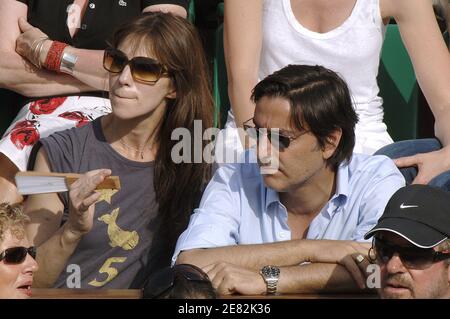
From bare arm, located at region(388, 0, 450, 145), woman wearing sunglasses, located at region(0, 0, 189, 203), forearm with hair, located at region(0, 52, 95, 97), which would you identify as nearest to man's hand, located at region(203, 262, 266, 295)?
woman wearing sunglasses, located at region(0, 0, 189, 203)

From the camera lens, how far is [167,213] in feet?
12.3

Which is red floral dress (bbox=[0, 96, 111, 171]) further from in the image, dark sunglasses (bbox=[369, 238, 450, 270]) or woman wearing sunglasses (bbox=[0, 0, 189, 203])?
dark sunglasses (bbox=[369, 238, 450, 270])

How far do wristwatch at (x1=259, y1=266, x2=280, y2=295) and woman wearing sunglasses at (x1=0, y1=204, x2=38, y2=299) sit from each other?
71cm

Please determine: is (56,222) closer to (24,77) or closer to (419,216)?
(24,77)

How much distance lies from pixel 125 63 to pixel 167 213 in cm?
56

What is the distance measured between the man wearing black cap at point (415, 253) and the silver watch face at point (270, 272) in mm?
374

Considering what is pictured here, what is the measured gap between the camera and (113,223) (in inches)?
145

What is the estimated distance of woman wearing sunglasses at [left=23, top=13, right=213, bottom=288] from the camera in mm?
3656

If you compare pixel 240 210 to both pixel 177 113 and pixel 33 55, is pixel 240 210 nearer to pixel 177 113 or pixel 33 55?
pixel 177 113

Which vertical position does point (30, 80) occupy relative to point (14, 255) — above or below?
above

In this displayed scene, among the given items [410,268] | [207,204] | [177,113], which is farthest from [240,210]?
[410,268]

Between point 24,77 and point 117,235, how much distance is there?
36.9 inches

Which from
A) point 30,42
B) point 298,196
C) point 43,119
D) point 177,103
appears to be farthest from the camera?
point 30,42

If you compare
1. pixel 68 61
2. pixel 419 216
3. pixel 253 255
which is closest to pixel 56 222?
pixel 253 255
